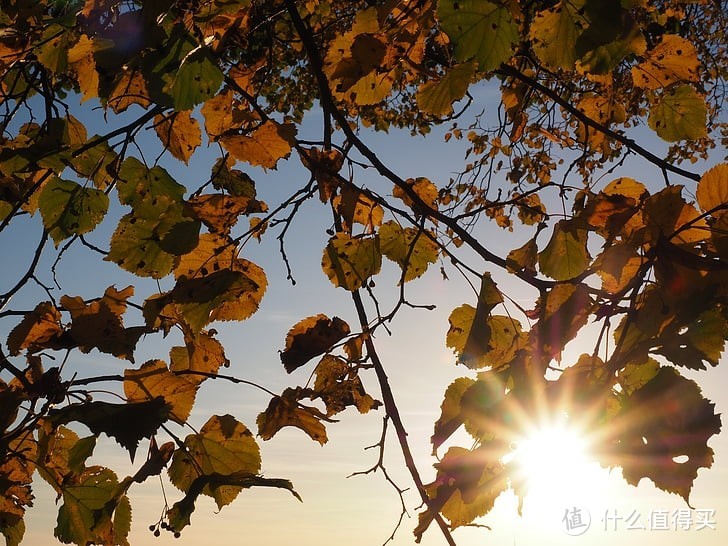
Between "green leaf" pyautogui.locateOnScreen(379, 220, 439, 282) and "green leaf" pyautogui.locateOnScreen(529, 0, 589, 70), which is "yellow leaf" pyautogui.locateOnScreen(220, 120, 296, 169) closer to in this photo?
"green leaf" pyautogui.locateOnScreen(379, 220, 439, 282)

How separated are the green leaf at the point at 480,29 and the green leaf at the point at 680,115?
0.86m

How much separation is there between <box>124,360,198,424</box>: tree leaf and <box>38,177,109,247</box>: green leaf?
1.39ft

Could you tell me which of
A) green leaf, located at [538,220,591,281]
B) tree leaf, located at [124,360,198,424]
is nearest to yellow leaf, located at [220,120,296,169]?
tree leaf, located at [124,360,198,424]

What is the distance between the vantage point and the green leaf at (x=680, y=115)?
1.68m

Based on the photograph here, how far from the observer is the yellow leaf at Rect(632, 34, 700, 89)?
168cm

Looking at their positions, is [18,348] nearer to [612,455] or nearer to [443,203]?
[612,455]

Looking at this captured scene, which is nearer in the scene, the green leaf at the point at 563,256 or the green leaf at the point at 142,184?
the green leaf at the point at 563,256

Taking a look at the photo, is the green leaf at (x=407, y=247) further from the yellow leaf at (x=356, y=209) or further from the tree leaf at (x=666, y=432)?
the tree leaf at (x=666, y=432)

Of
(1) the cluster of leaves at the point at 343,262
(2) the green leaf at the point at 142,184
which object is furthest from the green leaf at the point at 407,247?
(2) the green leaf at the point at 142,184

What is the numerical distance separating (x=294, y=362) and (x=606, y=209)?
79cm

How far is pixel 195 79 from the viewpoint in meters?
1.17

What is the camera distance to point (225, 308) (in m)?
1.57

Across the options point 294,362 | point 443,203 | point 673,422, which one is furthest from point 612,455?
point 443,203

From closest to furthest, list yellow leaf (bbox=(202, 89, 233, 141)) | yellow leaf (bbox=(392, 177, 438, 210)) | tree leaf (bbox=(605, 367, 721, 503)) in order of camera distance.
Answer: tree leaf (bbox=(605, 367, 721, 503)) < yellow leaf (bbox=(202, 89, 233, 141)) < yellow leaf (bbox=(392, 177, 438, 210))
